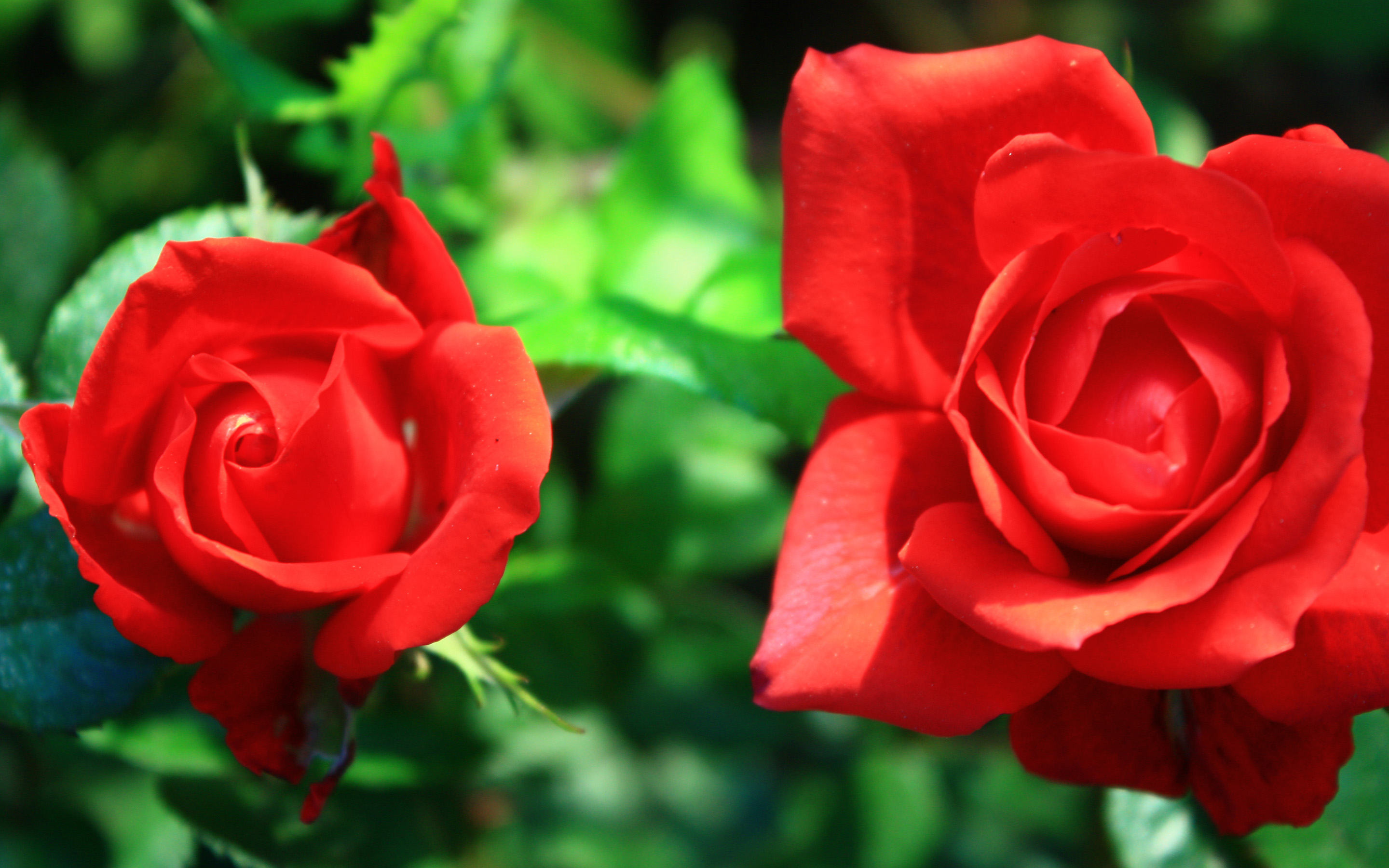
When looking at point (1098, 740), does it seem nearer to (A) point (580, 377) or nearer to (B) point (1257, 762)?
(B) point (1257, 762)

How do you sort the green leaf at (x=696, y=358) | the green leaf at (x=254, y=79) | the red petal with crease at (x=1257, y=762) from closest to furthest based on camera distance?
the red petal with crease at (x=1257, y=762) → the green leaf at (x=696, y=358) → the green leaf at (x=254, y=79)

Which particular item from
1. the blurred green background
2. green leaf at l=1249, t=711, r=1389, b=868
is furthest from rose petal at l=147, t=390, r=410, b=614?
green leaf at l=1249, t=711, r=1389, b=868

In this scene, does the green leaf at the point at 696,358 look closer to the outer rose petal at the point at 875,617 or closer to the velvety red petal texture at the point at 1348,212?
the outer rose petal at the point at 875,617

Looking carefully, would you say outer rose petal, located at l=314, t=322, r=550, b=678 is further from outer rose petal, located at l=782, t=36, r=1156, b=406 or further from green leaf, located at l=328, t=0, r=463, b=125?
green leaf, located at l=328, t=0, r=463, b=125

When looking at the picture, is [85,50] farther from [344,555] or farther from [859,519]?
[859,519]

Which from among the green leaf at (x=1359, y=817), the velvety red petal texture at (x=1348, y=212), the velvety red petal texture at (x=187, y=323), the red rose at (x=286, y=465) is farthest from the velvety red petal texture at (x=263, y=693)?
the green leaf at (x=1359, y=817)

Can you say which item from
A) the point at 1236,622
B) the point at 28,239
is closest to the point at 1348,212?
the point at 1236,622

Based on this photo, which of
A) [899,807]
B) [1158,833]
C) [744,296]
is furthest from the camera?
[899,807]
